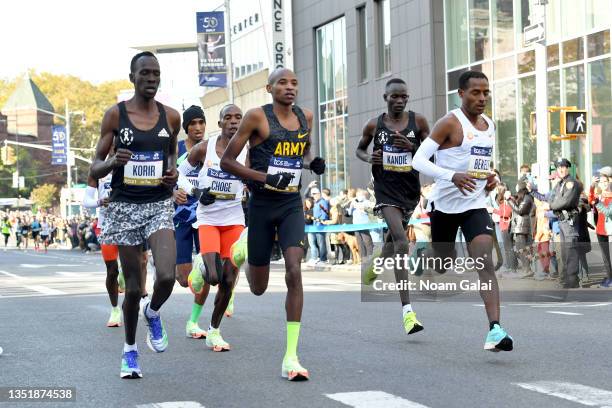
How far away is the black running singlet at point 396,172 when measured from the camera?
35.0ft

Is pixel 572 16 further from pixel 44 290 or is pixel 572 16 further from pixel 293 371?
pixel 293 371

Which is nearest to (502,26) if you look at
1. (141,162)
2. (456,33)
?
(456,33)

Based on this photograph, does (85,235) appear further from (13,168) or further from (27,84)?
(27,84)

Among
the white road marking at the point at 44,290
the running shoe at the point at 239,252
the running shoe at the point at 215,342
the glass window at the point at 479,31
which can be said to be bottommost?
the white road marking at the point at 44,290

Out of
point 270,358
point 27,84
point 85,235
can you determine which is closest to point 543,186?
point 270,358

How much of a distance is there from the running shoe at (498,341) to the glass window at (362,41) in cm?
3007

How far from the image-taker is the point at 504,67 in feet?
96.4

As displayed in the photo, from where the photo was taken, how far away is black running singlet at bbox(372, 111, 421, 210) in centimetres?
1068

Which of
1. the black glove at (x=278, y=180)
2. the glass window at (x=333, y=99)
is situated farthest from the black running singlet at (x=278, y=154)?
the glass window at (x=333, y=99)

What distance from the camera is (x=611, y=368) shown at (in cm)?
822

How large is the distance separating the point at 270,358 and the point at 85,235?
44.1 meters

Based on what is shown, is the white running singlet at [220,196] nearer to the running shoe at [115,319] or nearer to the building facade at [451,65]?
the running shoe at [115,319]

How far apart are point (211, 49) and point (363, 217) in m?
21.9

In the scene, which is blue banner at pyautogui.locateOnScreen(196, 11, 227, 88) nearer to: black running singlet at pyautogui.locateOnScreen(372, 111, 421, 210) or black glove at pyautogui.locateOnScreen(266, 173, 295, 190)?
black running singlet at pyautogui.locateOnScreen(372, 111, 421, 210)
